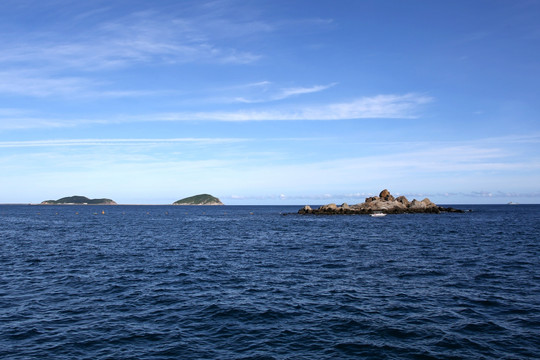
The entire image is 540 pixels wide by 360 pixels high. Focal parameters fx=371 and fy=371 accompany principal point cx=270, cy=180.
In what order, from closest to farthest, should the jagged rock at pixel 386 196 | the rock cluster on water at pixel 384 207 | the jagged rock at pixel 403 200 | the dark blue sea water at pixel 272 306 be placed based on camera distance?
1. the dark blue sea water at pixel 272 306
2. the rock cluster on water at pixel 384 207
3. the jagged rock at pixel 403 200
4. the jagged rock at pixel 386 196

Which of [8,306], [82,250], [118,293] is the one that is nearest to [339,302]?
[118,293]

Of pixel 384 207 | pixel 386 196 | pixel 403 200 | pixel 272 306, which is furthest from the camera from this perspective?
pixel 386 196

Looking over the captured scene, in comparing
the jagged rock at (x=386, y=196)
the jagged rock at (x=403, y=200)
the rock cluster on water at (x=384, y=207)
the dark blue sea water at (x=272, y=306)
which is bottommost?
the dark blue sea water at (x=272, y=306)

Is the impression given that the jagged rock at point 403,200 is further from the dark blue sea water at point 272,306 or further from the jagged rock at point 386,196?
the dark blue sea water at point 272,306

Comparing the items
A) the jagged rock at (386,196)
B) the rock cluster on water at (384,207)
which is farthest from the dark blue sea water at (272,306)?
the jagged rock at (386,196)

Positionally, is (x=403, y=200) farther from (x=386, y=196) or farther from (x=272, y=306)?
(x=272, y=306)

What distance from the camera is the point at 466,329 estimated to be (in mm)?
19016

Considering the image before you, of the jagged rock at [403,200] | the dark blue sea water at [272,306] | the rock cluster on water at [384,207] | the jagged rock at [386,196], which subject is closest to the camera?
the dark blue sea water at [272,306]

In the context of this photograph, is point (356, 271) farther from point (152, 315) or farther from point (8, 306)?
point (8, 306)

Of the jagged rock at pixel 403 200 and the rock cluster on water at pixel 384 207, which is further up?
the jagged rock at pixel 403 200

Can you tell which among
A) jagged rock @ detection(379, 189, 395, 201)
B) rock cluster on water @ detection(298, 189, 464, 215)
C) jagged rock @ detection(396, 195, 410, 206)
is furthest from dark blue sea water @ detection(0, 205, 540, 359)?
jagged rock @ detection(379, 189, 395, 201)

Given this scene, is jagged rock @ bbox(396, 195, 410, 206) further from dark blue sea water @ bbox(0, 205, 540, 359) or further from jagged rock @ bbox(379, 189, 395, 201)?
dark blue sea water @ bbox(0, 205, 540, 359)

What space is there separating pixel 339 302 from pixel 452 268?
658 inches

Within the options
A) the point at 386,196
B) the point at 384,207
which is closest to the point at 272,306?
the point at 384,207
